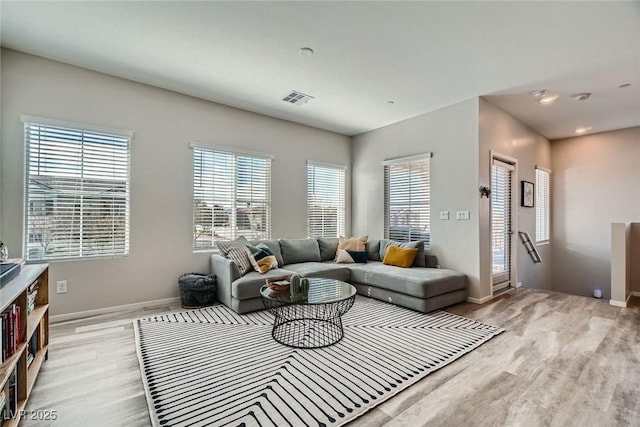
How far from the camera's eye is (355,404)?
6.15 feet

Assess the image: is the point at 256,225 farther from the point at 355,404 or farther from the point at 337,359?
the point at 355,404

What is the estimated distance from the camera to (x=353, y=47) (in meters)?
2.94

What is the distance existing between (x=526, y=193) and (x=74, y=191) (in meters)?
6.68

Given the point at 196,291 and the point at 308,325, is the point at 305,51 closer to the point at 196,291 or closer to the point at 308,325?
the point at 308,325

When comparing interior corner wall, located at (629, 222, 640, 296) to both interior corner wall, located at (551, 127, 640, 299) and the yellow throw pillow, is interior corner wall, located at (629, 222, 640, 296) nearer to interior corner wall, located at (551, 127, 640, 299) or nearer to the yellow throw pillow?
interior corner wall, located at (551, 127, 640, 299)

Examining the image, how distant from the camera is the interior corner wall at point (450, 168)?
163 inches

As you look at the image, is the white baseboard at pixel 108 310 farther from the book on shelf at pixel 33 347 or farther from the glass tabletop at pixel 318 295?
the glass tabletop at pixel 318 295

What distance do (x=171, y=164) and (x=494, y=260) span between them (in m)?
4.83

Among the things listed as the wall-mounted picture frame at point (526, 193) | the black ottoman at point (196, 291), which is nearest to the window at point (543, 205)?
the wall-mounted picture frame at point (526, 193)

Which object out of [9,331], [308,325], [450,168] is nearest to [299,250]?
[308,325]

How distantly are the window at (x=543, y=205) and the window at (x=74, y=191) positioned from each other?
22.7 ft

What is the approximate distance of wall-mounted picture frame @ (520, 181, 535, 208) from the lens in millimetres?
5215

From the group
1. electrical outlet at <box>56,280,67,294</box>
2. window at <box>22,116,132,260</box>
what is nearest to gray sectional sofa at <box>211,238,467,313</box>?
window at <box>22,116,132,260</box>

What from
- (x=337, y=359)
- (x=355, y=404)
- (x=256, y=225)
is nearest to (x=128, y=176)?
(x=256, y=225)
